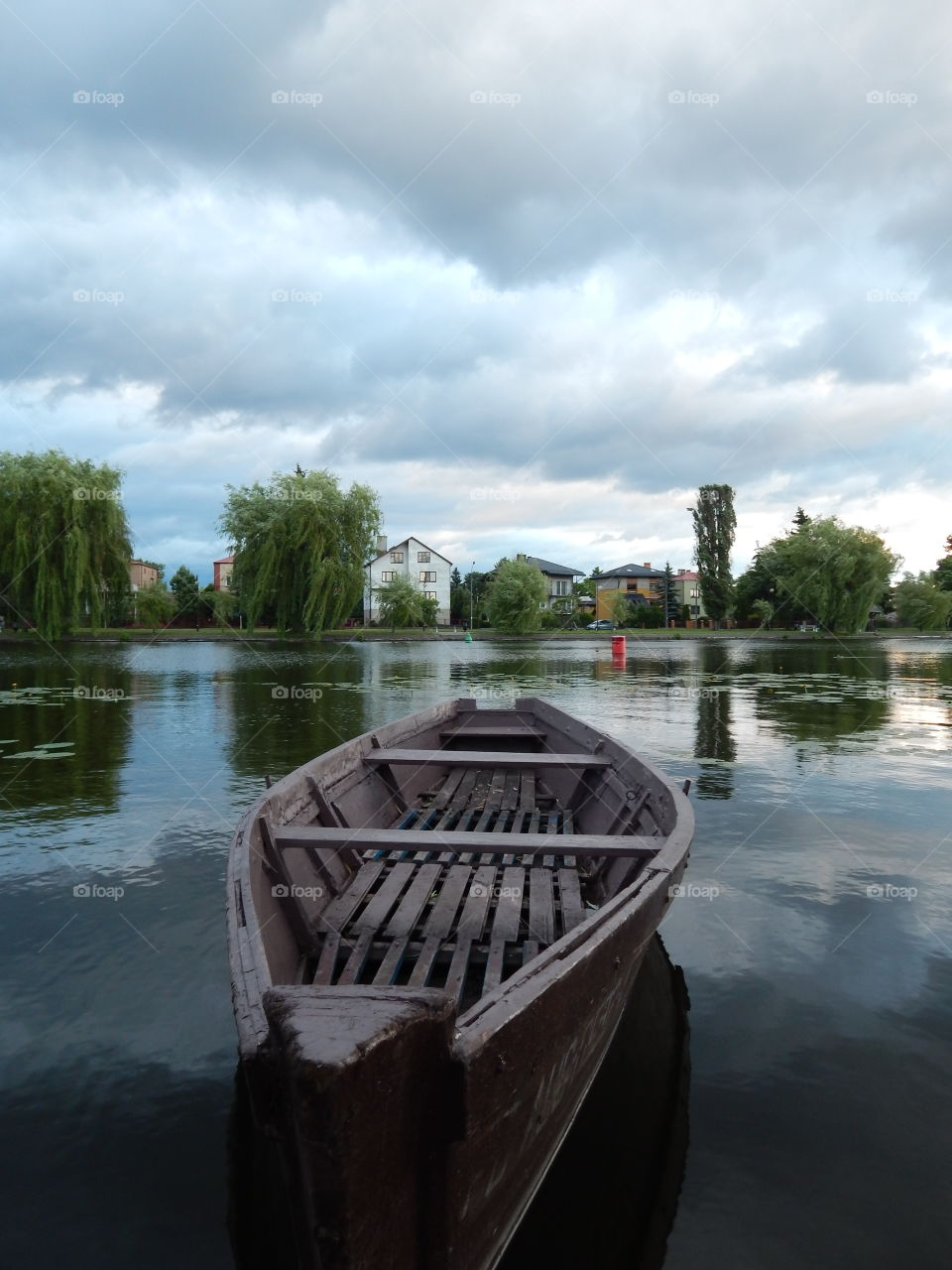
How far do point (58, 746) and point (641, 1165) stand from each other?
467 inches

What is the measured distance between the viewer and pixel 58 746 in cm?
1283

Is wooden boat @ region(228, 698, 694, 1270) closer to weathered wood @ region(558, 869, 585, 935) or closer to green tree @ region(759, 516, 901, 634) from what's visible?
weathered wood @ region(558, 869, 585, 935)

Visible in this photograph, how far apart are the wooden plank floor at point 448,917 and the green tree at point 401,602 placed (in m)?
58.6

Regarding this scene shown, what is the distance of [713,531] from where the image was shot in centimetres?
7800

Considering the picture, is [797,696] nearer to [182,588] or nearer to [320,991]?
[320,991]

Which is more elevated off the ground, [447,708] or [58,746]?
[447,708]

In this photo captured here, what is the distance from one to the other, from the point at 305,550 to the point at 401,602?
24815 mm

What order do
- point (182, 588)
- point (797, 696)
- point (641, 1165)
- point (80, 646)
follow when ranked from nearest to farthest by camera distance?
1. point (641, 1165)
2. point (797, 696)
3. point (80, 646)
4. point (182, 588)

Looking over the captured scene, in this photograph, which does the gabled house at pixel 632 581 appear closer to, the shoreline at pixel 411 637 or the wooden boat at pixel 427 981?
the shoreline at pixel 411 637

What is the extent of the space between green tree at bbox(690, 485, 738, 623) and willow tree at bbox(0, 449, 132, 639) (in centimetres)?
5519

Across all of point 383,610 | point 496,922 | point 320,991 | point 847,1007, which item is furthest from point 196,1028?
point 383,610

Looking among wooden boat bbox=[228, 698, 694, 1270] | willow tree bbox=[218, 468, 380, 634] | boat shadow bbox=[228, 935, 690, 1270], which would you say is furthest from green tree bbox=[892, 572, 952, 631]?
boat shadow bbox=[228, 935, 690, 1270]

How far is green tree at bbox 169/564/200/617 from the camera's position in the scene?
6912cm

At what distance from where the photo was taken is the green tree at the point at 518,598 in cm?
6262
